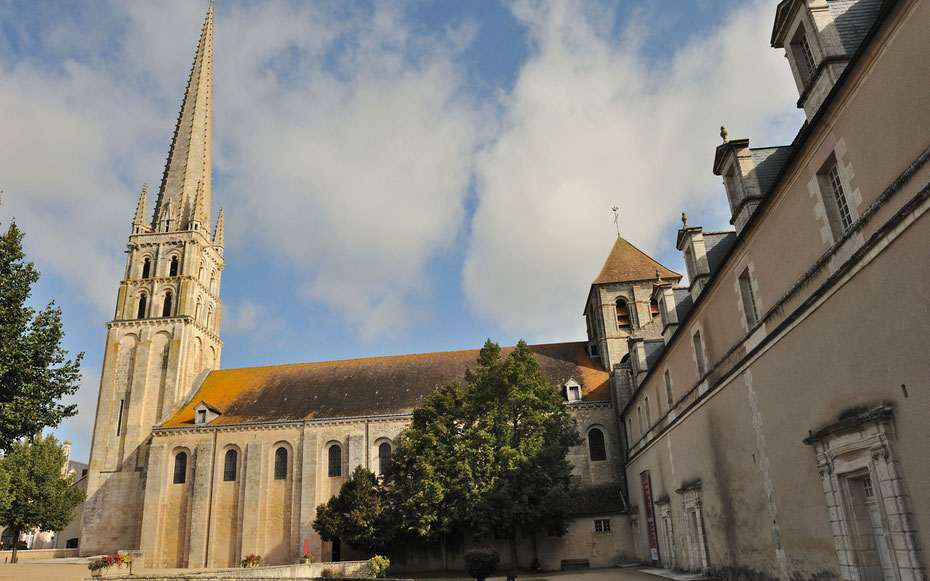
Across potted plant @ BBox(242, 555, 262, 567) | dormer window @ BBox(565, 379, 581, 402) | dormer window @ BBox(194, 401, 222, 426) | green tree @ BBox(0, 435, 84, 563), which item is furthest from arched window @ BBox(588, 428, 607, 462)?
green tree @ BBox(0, 435, 84, 563)

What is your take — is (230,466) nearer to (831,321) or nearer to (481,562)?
(481,562)

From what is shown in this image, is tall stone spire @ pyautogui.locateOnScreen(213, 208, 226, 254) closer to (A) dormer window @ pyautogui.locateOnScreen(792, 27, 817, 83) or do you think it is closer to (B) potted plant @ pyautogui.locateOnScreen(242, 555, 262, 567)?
(B) potted plant @ pyautogui.locateOnScreen(242, 555, 262, 567)

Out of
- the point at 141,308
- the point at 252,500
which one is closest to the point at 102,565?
the point at 252,500

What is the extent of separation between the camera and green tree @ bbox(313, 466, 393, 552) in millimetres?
29734

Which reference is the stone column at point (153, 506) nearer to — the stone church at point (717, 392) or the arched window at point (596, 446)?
the stone church at point (717, 392)

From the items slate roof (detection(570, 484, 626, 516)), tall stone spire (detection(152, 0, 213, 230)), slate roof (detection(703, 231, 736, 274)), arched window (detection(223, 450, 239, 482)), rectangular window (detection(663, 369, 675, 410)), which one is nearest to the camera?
slate roof (detection(703, 231, 736, 274))

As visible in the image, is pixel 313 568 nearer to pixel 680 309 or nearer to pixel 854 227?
pixel 680 309

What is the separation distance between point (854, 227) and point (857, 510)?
4703 mm

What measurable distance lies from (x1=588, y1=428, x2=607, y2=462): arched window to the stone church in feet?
1.10

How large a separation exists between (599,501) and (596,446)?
436cm

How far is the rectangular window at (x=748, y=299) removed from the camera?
1430 cm

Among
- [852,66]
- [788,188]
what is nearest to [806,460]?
[788,188]

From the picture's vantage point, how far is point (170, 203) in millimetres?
51500

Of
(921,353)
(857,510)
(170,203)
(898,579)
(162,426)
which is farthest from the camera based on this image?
(170,203)
